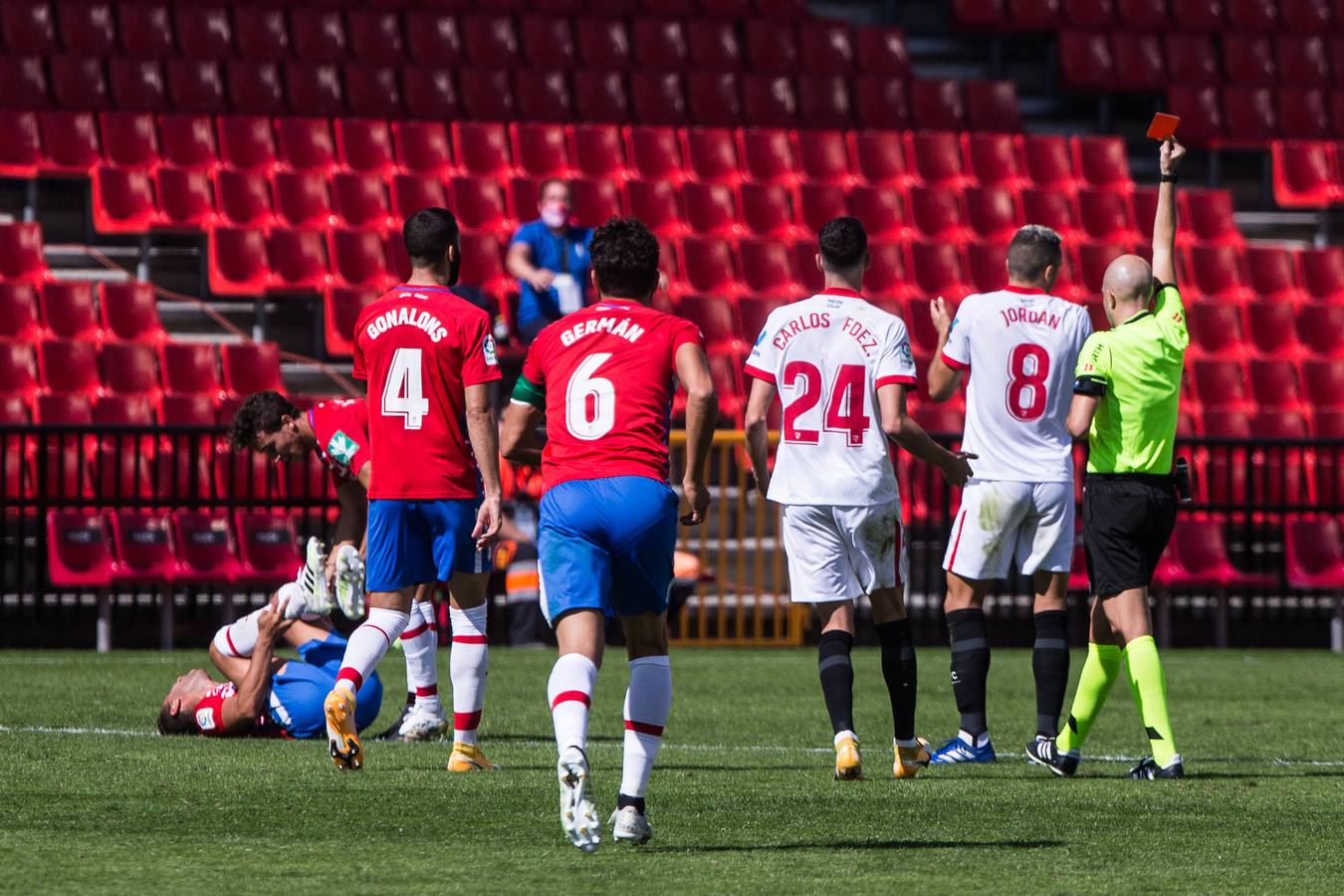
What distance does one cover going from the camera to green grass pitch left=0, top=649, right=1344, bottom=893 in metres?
5.46

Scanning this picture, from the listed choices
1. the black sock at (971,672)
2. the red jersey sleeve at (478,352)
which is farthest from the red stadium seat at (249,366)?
the black sock at (971,672)

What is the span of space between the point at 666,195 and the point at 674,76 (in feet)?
7.26

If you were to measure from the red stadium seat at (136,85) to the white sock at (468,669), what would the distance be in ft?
39.5

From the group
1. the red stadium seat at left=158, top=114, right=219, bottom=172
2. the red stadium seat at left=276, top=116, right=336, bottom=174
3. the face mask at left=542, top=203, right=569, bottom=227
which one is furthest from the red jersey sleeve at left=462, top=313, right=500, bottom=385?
the red stadium seat at left=276, top=116, right=336, bottom=174

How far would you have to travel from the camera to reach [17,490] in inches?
563

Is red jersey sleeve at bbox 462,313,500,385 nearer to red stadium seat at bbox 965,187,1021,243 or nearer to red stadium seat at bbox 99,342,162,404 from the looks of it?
red stadium seat at bbox 99,342,162,404

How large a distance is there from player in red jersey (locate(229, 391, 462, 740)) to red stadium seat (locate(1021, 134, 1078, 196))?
1286 centimetres

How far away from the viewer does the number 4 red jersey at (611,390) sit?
239 inches

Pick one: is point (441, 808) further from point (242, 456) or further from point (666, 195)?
point (666, 195)

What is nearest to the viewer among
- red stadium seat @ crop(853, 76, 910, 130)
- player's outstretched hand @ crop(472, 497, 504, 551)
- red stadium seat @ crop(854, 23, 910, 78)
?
player's outstretched hand @ crop(472, 497, 504, 551)

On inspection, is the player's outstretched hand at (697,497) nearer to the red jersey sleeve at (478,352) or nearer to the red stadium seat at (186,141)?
the red jersey sleeve at (478,352)

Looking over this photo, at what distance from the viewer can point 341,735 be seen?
7.07m

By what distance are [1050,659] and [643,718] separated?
9.06 ft

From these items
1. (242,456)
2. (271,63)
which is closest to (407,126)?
(271,63)
